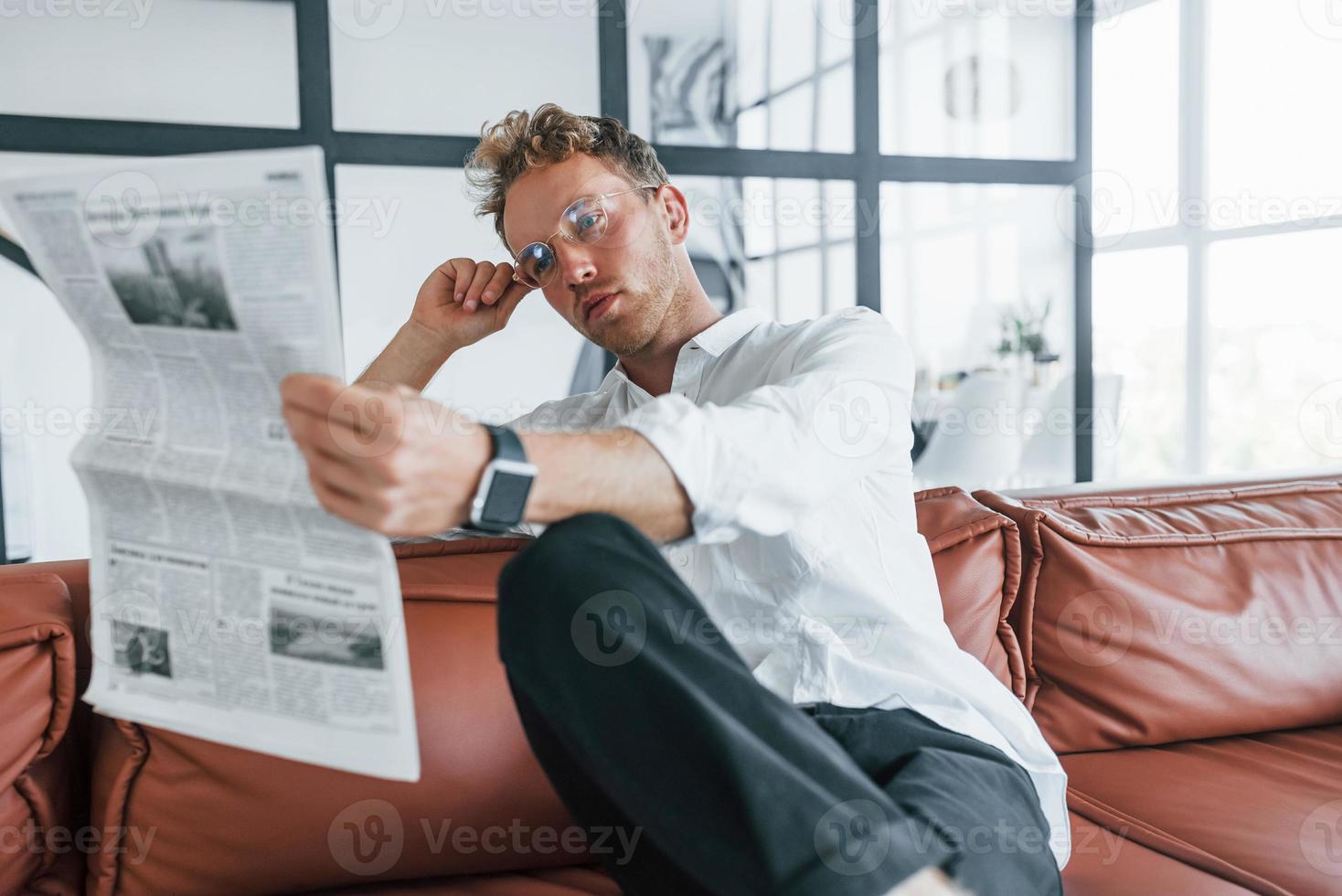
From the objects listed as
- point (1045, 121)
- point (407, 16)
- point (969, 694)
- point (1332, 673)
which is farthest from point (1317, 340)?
point (969, 694)

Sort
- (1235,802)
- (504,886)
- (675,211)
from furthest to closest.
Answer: (675,211) → (1235,802) → (504,886)

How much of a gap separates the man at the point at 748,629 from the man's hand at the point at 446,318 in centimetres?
45

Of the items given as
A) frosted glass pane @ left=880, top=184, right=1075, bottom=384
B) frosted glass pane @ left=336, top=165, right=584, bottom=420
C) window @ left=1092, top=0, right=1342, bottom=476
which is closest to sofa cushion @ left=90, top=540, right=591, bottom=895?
frosted glass pane @ left=336, top=165, right=584, bottom=420

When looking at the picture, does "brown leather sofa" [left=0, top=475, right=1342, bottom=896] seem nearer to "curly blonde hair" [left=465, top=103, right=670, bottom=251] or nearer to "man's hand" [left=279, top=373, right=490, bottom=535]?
"man's hand" [left=279, top=373, right=490, bottom=535]

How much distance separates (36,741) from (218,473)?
50 cm

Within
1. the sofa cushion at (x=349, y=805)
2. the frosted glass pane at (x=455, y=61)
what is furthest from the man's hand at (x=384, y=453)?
the frosted glass pane at (x=455, y=61)

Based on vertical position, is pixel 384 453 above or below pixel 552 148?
below

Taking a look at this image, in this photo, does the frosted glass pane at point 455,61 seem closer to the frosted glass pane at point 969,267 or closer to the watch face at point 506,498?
the frosted glass pane at point 969,267

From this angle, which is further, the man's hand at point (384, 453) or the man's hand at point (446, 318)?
the man's hand at point (446, 318)

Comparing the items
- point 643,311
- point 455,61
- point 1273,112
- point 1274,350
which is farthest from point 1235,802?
point 1273,112

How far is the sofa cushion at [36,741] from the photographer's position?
3.32ft

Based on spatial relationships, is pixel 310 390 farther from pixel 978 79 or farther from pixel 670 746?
pixel 978 79

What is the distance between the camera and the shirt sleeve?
31.7 inches

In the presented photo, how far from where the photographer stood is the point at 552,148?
153cm
